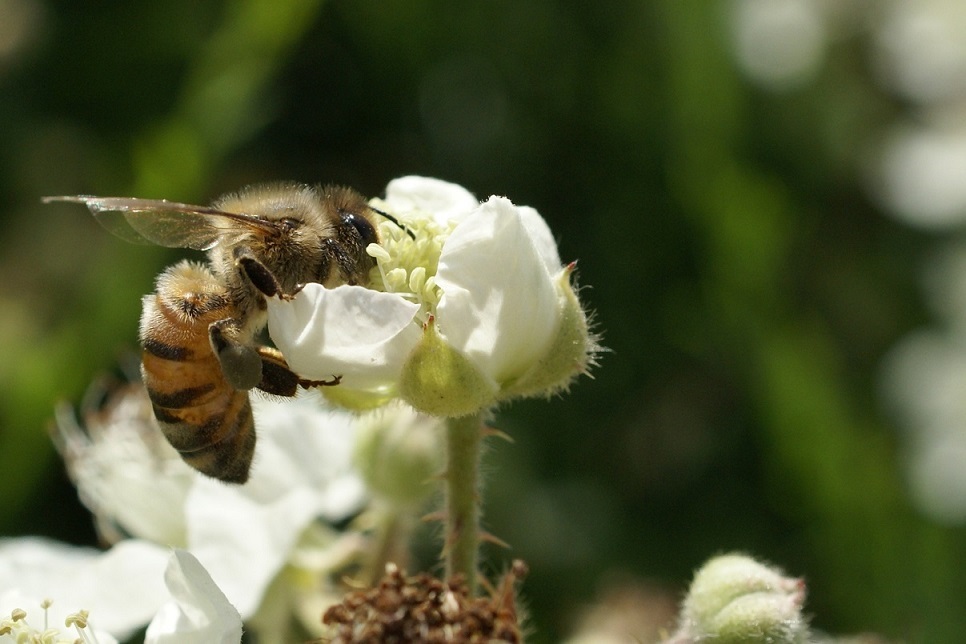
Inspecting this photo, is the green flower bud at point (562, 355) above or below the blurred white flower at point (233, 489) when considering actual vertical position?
above

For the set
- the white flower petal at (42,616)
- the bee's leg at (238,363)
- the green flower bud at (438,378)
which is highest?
the green flower bud at (438,378)

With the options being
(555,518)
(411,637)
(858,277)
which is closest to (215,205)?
(411,637)

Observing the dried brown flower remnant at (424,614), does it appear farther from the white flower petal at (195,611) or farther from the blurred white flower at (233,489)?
the blurred white flower at (233,489)

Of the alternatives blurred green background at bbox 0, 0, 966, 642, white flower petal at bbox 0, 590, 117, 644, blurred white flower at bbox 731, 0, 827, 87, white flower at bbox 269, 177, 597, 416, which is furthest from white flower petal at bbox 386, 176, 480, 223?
blurred white flower at bbox 731, 0, 827, 87

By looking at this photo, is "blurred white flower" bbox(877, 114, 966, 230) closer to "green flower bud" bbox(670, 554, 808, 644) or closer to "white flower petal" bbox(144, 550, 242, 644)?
"green flower bud" bbox(670, 554, 808, 644)

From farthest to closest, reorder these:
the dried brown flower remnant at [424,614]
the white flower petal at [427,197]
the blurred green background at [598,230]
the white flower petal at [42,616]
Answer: the blurred green background at [598,230], the white flower petal at [427,197], the white flower petal at [42,616], the dried brown flower remnant at [424,614]

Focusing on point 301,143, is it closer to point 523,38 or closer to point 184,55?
point 184,55

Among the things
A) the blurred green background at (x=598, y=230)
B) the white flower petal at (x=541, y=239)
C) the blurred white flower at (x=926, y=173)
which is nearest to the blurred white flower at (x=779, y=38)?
the blurred green background at (x=598, y=230)
